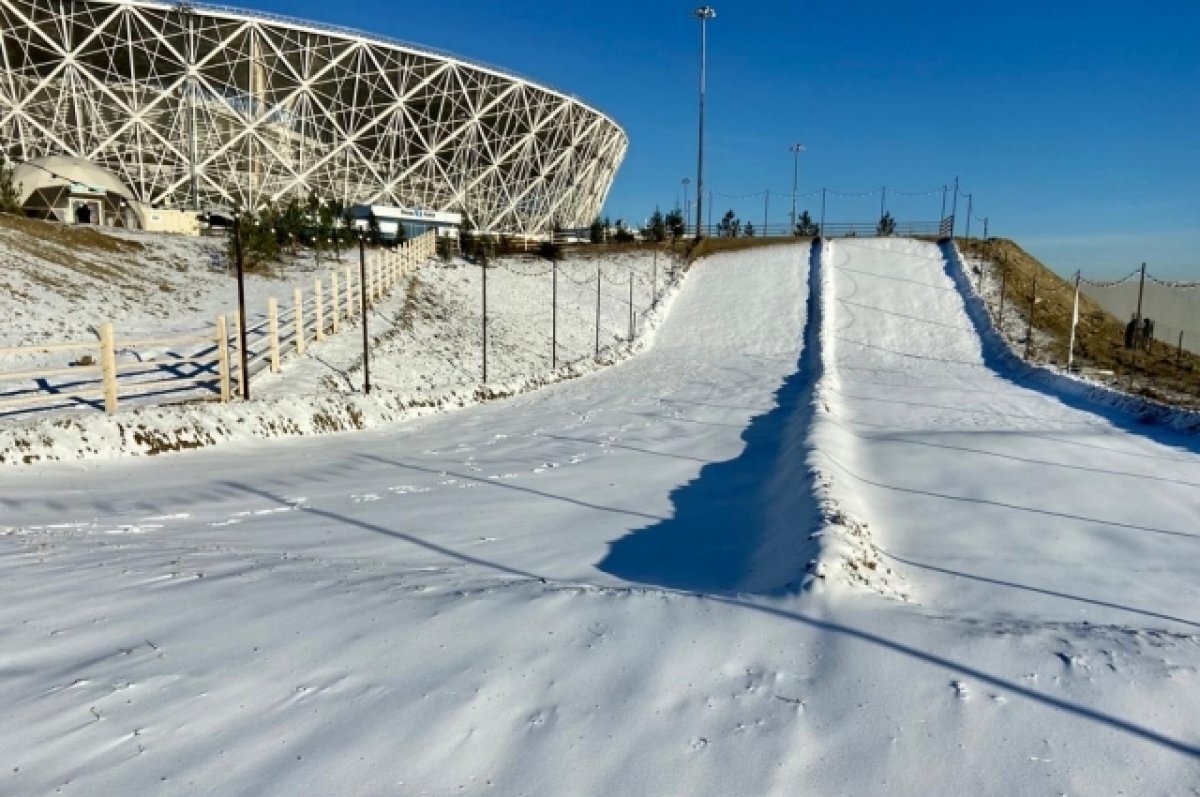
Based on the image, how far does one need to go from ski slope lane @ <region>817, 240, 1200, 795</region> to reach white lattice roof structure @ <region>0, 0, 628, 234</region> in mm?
51558

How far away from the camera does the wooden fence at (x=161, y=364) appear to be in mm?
10023

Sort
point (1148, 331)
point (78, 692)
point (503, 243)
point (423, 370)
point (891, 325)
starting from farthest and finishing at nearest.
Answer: point (503, 243) < point (891, 325) < point (1148, 331) < point (423, 370) < point (78, 692)

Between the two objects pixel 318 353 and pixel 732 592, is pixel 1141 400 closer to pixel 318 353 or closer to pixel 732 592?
pixel 732 592

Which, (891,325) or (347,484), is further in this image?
(891,325)

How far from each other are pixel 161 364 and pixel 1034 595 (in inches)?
448

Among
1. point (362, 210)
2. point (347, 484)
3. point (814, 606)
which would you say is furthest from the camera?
point (362, 210)

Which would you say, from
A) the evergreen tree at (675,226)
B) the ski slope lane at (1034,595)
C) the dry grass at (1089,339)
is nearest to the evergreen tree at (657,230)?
the evergreen tree at (675,226)

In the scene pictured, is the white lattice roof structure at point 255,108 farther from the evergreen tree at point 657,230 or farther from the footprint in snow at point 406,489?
the footprint in snow at point 406,489

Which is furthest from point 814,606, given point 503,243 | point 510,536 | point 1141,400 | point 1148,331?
point 503,243

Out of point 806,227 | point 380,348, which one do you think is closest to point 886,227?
point 806,227

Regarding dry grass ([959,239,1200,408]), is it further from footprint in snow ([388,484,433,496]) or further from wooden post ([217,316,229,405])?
wooden post ([217,316,229,405])

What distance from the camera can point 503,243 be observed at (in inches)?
1893

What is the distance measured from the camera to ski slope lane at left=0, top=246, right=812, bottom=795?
9.09ft

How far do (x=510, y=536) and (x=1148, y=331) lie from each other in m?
31.8
